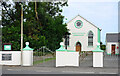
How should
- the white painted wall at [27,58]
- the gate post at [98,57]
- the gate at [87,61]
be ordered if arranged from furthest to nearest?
the gate at [87,61] < the white painted wall at [27,58] < the gate post at [98,57]

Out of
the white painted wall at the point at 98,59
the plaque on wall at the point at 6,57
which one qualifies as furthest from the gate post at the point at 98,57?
the plaque on wall at the point at 6,57

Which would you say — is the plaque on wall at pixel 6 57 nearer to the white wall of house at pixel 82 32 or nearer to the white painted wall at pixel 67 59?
the white painted wall at pixel 67 59

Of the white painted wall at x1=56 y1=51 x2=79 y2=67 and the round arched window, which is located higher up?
the round arched window

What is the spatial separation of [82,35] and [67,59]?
83.9 feet

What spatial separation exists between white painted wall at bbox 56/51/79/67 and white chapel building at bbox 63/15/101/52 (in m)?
25.0

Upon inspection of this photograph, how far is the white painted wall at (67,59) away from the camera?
51.0ft

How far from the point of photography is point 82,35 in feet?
134

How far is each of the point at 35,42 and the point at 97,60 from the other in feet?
43.9

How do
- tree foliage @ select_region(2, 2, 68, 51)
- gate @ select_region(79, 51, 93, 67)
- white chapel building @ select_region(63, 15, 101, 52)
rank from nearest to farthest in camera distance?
gate @ select_region(79, 51, 93, 67) → tree foliage @ select_region(2, 2, 68, 51) → white chapel building @ select_region(63, 15, 101, 52)

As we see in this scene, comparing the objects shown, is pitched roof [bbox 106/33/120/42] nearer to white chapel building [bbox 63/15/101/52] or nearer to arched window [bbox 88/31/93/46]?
white chapel building [bbox 63/15/101/52]

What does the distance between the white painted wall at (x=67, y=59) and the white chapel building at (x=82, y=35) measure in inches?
983

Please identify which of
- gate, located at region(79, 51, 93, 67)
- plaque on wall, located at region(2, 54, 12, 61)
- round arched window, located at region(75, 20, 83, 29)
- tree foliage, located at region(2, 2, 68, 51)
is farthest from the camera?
round arched window, located at region(75, 20, 83, 29)

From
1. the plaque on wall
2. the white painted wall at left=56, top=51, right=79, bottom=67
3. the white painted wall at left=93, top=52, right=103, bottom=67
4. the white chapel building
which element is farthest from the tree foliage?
the white painted wall at left=93, top=52, right=103, bottom=67

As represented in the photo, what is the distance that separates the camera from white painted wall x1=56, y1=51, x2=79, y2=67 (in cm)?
1554
